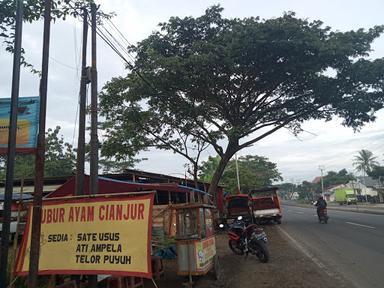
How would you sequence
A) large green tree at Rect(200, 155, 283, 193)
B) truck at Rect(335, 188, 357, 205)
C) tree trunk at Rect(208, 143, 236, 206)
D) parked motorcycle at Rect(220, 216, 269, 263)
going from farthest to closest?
1. truck at Rect(335, 188, 357, 205)
2. large green tree at Rect(200, 155, 283, 193)
3. tree trunk at Rect(208, 143, 236, 206)
4. parked motorcycle at Rect(220, 216, 269, 263)

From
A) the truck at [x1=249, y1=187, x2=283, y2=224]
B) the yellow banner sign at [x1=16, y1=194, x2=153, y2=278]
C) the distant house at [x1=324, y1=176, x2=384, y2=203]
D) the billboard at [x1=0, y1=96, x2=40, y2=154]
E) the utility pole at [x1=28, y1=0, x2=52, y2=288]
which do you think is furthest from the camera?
the distant house at [x1=324, y1=176, x2=384, y2=203]

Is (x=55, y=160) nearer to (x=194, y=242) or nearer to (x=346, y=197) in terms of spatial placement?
(x=194, y=242)

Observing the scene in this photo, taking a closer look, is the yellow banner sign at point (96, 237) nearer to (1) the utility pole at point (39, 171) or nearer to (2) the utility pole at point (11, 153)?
(2) the utility pole at point (11, 153)

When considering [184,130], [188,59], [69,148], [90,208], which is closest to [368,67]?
[188,59]

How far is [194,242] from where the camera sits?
8031mm

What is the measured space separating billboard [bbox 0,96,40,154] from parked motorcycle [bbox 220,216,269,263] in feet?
20.6

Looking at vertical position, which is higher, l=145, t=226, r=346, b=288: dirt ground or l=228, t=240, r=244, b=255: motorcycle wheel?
l=228, t=240, r=244, b=255: motorcycle wheel

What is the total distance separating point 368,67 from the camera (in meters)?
19.2

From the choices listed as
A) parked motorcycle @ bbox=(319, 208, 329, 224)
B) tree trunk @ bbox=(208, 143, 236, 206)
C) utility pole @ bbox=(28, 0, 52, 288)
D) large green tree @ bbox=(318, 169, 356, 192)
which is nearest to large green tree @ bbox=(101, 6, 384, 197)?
tree trunk @ bbox=(208, 143, 236, 206)

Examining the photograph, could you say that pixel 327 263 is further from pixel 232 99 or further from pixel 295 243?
pixel 232 99

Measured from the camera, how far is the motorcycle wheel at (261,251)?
11.0 m

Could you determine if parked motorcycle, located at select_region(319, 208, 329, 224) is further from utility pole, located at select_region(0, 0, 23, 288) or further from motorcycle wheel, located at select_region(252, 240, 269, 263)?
utility pole, located at select_region(0, 0, 23, 288)

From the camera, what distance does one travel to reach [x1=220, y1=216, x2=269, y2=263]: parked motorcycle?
11.1 metres

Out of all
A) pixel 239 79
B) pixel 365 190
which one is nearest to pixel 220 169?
pixel 239 79
